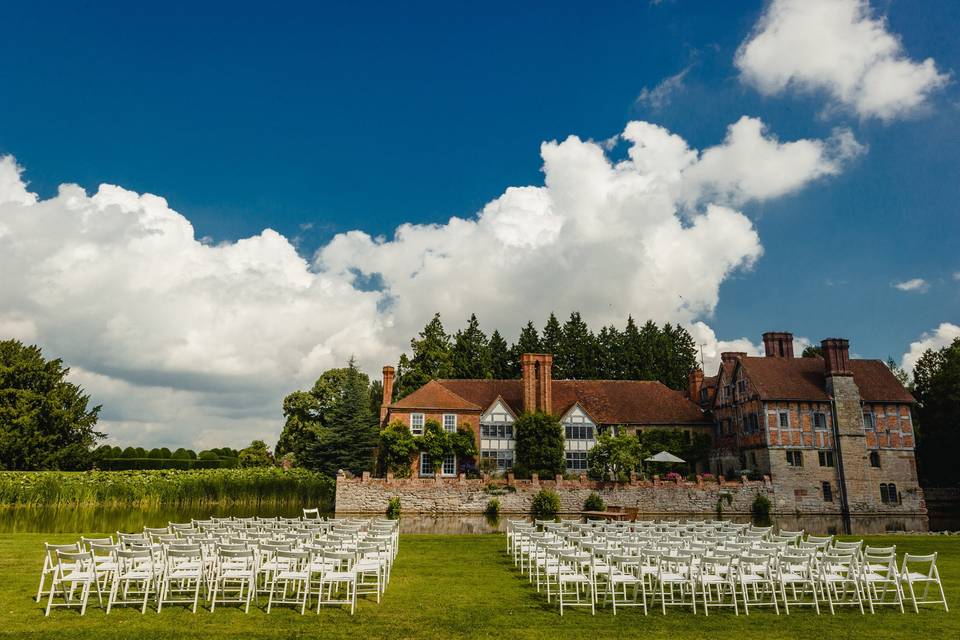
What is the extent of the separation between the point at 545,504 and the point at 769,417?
51.0 ft

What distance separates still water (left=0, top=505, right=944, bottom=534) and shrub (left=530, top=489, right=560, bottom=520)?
72.3 inches

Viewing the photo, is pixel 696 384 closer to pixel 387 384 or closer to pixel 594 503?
pixel 594 503

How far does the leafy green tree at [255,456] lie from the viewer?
5760 centimetres

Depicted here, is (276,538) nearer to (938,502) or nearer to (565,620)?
(565,620)

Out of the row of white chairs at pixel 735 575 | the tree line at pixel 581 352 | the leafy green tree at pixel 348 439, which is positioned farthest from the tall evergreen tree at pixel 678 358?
the row of white chairs at pixel 735 575

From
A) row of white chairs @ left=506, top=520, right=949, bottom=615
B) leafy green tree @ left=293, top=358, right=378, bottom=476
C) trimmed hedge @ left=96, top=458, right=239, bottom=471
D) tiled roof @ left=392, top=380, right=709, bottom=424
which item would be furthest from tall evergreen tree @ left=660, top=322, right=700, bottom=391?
row of white chairs @ left=506, top=520, right=949, bottom=615

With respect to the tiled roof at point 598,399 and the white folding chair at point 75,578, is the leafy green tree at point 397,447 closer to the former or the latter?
the tiled roof at point 598,399

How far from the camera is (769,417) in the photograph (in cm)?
3978

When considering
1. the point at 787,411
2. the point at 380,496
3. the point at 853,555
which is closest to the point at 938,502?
the point at 787,411

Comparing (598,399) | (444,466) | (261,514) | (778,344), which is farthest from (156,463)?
(778,344)

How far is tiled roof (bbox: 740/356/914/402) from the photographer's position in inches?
1601

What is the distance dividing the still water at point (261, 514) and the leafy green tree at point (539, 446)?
6104 mm

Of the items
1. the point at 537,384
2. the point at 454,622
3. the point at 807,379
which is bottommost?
the point at 454,622

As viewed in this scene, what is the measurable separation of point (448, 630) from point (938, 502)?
51.2 meters
